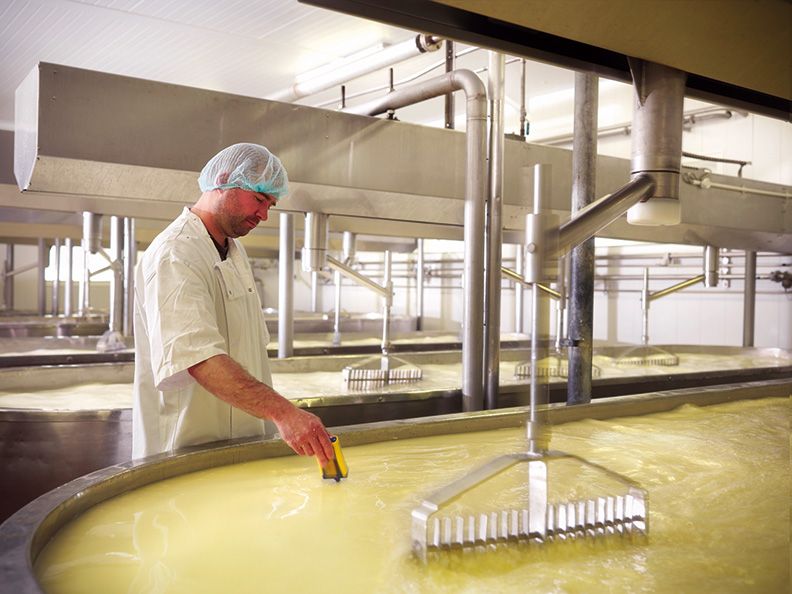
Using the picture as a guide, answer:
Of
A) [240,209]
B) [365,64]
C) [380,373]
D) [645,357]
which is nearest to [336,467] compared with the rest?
[240,209]

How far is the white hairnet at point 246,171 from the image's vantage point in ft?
5.23

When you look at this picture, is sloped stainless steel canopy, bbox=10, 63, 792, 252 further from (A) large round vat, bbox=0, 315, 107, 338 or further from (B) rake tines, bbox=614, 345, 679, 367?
(A) large round vat, bbox=0, 315, 107, 338

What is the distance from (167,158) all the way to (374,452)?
92 cm

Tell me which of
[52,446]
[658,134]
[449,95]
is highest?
[449,95]

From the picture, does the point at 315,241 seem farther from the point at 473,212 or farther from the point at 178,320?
the point at 178,320

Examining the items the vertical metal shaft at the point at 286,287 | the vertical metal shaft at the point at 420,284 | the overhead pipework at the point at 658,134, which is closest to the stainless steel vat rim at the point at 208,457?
the overhead pipework at the point at 658,134

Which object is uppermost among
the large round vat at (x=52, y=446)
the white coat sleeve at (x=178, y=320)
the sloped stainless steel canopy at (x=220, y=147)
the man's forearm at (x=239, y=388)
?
the sloped stainless steel canopy at (x=220, y=147)

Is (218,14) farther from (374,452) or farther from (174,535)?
(174,535)

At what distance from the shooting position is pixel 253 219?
1.67m

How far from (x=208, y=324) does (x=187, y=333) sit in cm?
5

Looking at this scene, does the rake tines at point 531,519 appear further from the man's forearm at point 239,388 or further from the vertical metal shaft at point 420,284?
the vertical metal shaft at point 420,284

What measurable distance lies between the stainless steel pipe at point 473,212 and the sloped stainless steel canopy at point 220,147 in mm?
112

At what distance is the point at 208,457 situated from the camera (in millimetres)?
1344

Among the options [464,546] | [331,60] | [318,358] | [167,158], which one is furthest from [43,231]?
[464,546]
